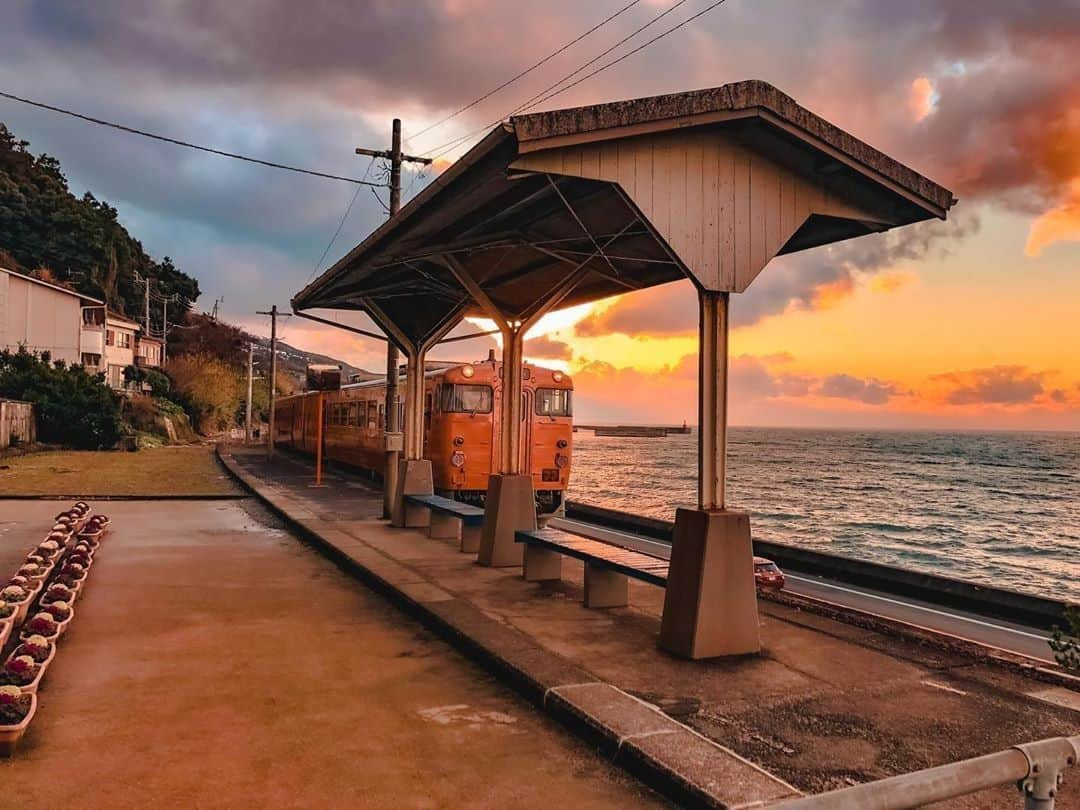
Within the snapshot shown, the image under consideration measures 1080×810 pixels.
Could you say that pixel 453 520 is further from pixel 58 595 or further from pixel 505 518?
pixel 58 595

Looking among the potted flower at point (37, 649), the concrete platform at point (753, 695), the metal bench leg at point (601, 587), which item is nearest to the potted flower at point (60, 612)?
the potted flower at point (37, 649)

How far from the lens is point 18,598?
21.0ft

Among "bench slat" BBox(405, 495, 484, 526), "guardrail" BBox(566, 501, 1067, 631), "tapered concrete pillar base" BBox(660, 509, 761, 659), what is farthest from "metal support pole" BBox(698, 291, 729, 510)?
"guardrail" BBox(566, 501, 1067, 631)

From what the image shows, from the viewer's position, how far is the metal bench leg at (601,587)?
275 inches

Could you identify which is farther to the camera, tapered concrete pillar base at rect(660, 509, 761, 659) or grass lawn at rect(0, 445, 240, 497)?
grass lawn at rect(0, 445, 240, 497)

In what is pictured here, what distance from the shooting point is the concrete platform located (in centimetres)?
376

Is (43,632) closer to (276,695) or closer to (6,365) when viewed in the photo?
(276,695)

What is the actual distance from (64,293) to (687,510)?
5545 centimetres

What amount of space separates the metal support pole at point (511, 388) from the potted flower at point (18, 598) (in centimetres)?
457

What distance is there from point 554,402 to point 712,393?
10.8m

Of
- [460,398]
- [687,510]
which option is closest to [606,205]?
[687,510]

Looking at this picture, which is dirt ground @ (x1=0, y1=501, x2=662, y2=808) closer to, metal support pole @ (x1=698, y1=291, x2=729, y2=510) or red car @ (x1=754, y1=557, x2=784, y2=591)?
metal support pole @ (x1=698, y1=291, x2=729, y2=510)

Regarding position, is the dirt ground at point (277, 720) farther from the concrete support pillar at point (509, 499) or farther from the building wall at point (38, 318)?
the building wall at point (38, 318)

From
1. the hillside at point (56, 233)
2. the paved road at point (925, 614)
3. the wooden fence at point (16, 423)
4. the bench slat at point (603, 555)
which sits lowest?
the paved road at point (925, 614)
